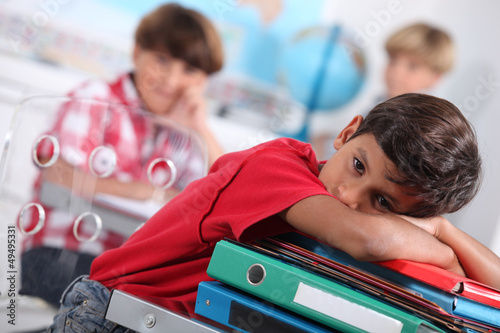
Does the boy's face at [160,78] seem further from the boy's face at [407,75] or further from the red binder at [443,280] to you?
the red binder at [443,280]

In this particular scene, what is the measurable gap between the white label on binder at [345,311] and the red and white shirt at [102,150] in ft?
2.58

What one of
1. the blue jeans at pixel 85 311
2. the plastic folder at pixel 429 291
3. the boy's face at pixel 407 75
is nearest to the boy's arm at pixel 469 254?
the plastic folder at pixel 429 291

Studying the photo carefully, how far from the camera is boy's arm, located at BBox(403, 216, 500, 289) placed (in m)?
0.77

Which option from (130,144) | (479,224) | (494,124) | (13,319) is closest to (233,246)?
(13,319)

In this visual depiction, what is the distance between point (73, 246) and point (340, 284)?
83 centimetres

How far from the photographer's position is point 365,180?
70 centimetres

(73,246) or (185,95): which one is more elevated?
(185,95)

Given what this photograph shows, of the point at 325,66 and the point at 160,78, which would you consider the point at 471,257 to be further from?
the point at 325,66

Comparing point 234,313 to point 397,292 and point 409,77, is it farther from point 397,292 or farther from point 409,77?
point 409,77

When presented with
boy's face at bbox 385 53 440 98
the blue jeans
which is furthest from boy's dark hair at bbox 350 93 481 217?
boy's face at bbox 385 53 440 98

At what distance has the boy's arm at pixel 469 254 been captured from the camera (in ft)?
2.54

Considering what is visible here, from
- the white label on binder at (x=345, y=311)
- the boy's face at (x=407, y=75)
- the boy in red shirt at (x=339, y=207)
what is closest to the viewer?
the white label on binder at (x=345, y=311)

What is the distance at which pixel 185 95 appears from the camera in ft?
10.00

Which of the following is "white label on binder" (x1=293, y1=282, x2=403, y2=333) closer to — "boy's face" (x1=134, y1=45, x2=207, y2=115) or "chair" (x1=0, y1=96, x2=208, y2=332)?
"chair" (x1=0, y1=96, x2=208, y2=332)
